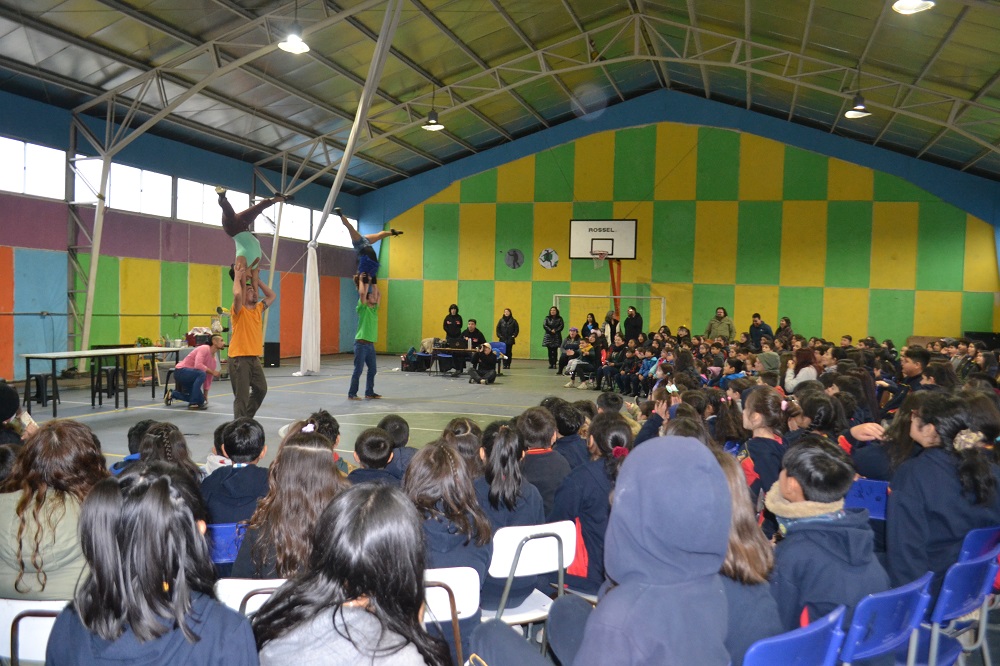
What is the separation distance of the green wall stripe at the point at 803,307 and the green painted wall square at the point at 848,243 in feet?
1.66

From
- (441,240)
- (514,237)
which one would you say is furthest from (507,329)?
(441,240)

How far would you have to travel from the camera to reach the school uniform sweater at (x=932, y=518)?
2803 mm

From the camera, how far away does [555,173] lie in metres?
20.3

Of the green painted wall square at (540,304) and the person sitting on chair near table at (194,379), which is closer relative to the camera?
the person sitting on chair near table at (194,379)

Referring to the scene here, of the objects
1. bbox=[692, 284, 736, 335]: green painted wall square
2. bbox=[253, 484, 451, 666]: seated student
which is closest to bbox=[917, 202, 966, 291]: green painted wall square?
bbox=[692, 284, 736, 335]: green painted wall square

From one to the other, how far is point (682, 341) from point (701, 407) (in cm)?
904

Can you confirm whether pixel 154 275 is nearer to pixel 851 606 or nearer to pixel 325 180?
pixel 325 180

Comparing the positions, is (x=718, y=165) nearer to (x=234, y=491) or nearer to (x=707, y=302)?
(x=707, y=302)

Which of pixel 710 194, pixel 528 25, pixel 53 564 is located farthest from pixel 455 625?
pixel 710 194

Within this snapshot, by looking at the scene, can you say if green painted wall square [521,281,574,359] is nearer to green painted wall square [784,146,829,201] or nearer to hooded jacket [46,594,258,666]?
green painted wall square [784,146,829,201]

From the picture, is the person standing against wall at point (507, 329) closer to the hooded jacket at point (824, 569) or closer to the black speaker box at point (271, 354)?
the black speaker box at point (271, 354)

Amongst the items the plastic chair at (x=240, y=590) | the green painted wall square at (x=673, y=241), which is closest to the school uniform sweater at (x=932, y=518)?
the plastic chair at (x=240, y=590)

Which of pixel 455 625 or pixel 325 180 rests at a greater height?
pixel 325 180

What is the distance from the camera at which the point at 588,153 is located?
20000 mm
